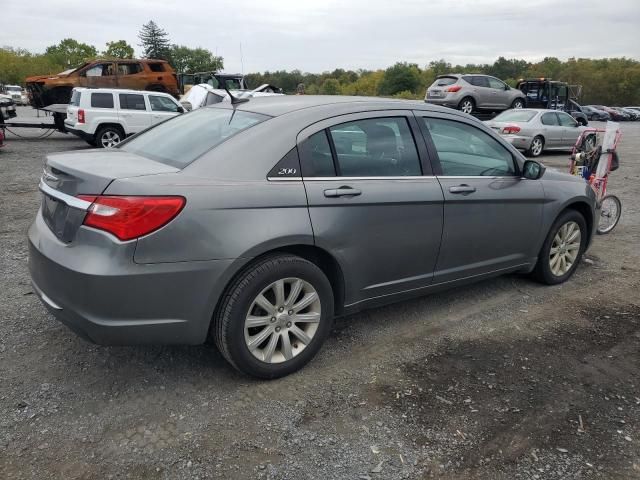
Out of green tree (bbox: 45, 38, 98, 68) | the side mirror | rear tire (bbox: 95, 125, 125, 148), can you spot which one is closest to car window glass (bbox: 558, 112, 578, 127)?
rear tire (bbox: 95, 125, 125, 148)

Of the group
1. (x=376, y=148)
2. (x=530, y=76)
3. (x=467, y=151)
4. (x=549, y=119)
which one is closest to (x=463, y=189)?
(x=467, y=151)

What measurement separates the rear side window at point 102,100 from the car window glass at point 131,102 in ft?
0.97

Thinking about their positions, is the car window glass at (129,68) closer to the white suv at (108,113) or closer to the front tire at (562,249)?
the white suv at (108,113)

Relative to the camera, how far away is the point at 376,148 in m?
3.44

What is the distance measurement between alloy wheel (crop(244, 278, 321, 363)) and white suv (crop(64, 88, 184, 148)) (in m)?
11.6

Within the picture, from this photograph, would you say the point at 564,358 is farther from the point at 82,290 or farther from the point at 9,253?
the point at 9,253

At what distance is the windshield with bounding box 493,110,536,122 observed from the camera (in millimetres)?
15172

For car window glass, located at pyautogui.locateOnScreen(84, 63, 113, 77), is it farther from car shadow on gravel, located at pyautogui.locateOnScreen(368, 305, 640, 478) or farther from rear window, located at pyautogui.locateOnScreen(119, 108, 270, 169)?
car shadow on gravel, located at pyautogui.locateOnScreen(368, 305, 640, 478)

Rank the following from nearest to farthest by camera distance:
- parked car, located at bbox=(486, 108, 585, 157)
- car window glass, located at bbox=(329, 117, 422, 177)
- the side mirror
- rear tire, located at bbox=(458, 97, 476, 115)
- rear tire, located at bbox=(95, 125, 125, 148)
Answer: car window glass, located at bbox=(329, 117, 422, 177) → the side mirror → rear tire, located at bbox=(95, 125, 125, 148) → parked car, located at bbox=(486, 108, 585, 157) → rear tire, located at bbox=(458, 97, 476, 115)

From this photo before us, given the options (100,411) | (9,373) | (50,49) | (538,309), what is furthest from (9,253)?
(50,49)

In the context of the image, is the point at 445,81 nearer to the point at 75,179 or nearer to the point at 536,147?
the point at 536,147

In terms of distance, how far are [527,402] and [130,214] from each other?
2358mm

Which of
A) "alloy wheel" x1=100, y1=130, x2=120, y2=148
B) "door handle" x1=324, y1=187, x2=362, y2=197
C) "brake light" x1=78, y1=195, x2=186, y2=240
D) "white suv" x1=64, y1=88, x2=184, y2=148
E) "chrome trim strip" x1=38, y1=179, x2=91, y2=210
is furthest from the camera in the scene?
"alloy wheel" x1=100, y1=130, x2=120, y2=148

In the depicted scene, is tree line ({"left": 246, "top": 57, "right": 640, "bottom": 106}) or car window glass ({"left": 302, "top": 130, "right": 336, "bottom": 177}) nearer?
car window glass ({"left": 302, "top": 130, "right": 336, "bottom": 177})
